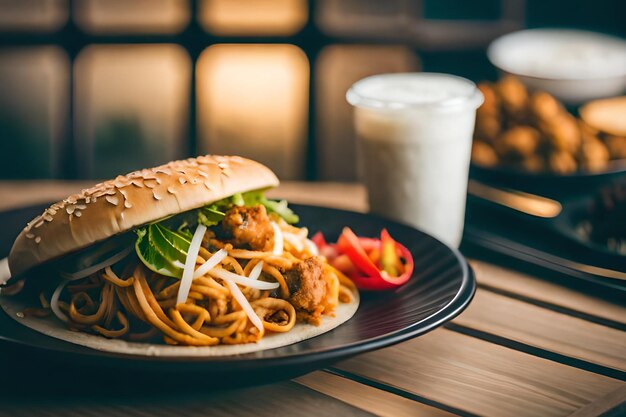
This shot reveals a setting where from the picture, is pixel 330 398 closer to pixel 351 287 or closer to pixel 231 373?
pixel 231 373

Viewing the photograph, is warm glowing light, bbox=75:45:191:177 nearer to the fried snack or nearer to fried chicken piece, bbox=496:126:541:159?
the fried snack

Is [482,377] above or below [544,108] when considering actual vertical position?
below

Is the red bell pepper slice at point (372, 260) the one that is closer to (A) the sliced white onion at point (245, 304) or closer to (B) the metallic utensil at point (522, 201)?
(A) the sliced white onion at point (245, 304)

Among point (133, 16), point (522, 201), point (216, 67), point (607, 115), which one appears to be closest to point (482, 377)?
point (522, 201)

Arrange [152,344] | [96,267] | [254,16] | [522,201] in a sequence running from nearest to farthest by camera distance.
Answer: [152,344] < [96,267] < [522,201] < [254,16]

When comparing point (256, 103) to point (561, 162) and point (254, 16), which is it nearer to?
point (254, 16)

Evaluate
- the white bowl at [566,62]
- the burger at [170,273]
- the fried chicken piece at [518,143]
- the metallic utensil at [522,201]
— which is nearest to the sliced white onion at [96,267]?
the burger at [170,273]
